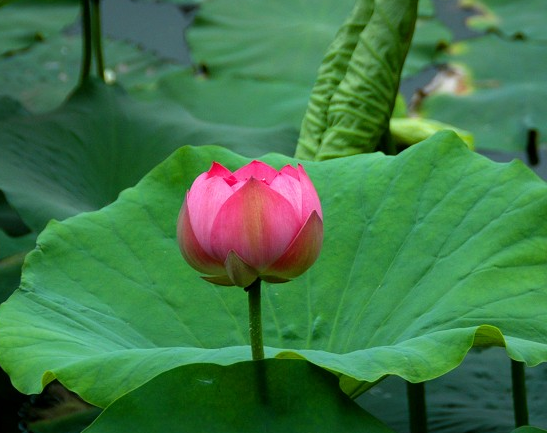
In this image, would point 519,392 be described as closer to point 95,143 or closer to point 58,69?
point 95,143

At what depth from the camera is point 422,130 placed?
143 centimetres

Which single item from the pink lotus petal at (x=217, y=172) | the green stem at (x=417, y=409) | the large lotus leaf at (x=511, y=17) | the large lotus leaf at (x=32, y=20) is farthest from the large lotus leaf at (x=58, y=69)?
the pink lotus petal at (x=217, y=172)

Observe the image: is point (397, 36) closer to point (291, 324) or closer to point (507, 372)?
point (291, 324)

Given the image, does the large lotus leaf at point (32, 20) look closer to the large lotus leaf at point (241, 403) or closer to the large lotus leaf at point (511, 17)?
the large lotus leaf at point (511, 17)

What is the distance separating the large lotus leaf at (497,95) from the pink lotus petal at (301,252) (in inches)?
59.6

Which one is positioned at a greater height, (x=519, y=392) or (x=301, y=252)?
(x=301, y=252)

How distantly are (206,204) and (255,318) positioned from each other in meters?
0.11

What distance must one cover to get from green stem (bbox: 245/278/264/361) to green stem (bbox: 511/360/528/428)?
1.74ft

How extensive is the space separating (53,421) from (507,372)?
28.1 inches

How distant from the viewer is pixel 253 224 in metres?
0.81

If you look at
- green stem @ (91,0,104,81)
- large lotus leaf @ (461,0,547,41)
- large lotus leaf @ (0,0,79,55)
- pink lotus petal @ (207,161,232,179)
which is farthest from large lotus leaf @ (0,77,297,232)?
large lotus leaf @ (461,0,547,41)

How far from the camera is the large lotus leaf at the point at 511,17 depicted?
2.79m

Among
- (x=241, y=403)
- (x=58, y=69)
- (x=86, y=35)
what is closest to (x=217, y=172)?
(x=241, y=403)

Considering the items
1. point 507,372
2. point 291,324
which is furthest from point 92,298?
point 507,372
